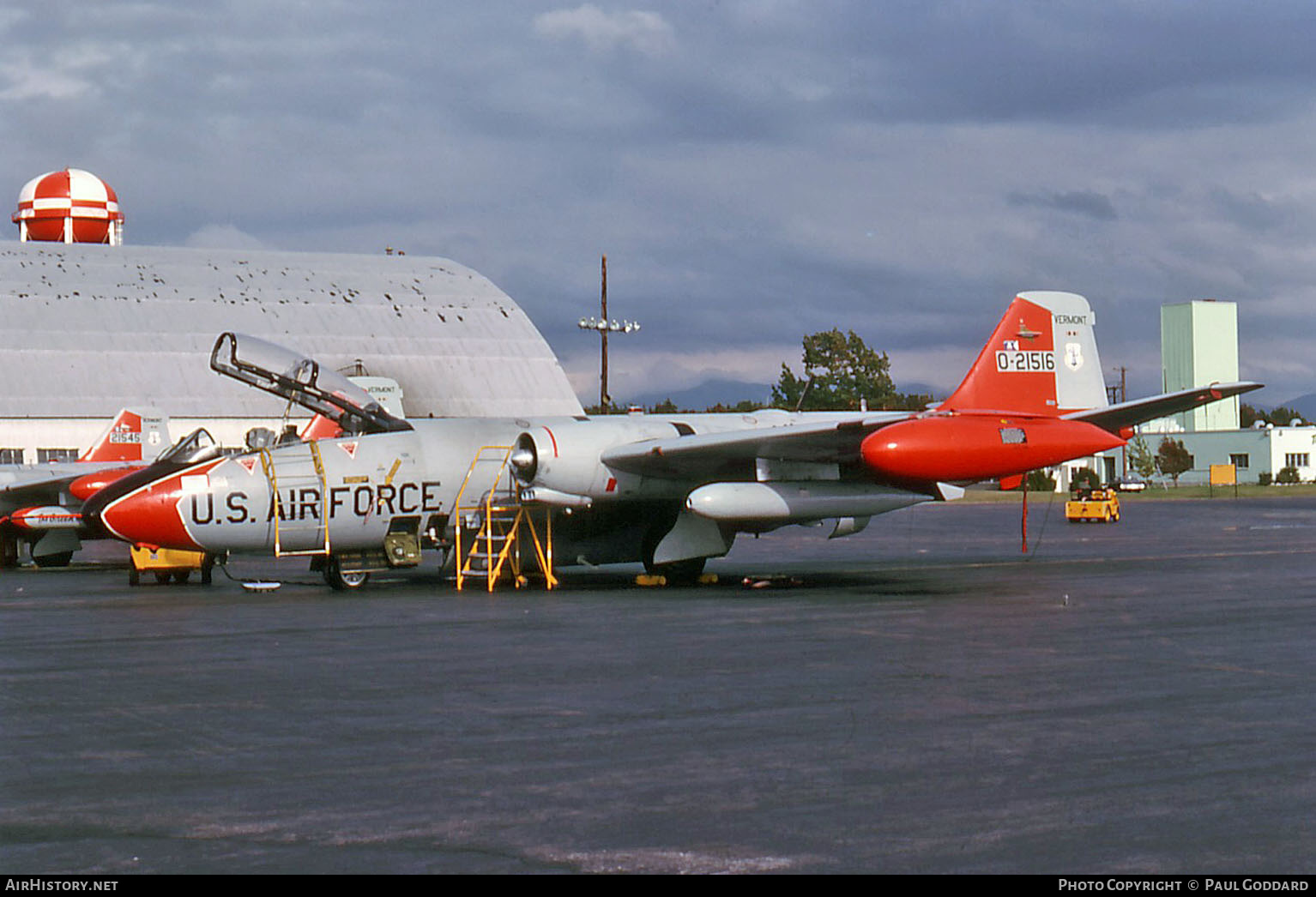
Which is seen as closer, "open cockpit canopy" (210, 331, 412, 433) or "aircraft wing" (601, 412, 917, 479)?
"aircraft wing" (601, 412, 917, 479)

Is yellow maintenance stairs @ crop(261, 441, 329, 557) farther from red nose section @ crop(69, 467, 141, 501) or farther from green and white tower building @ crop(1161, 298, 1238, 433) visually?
green and white tower building @ crop(1161, 298, 1238, 433)

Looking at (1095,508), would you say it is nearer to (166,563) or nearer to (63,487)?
(63,487)

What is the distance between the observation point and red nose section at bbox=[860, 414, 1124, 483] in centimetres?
2152

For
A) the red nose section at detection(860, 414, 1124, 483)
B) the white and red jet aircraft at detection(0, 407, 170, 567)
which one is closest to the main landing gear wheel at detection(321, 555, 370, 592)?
the white and red jet aircraft at detection(0, 407, 170, 567)

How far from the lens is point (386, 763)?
912 centimetres

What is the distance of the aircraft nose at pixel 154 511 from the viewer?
851 inches

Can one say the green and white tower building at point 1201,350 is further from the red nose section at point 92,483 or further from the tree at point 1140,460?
the red nose section at point 92,483

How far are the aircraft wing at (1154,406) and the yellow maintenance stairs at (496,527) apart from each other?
8965 mm

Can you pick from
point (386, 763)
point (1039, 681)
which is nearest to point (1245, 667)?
point (1039, 681)

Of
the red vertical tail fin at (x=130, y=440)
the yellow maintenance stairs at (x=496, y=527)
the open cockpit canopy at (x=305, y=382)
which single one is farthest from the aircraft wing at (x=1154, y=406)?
the red vertical tail fin at (x=130, y=440)

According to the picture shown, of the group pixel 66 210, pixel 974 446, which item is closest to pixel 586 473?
pixel 974 446

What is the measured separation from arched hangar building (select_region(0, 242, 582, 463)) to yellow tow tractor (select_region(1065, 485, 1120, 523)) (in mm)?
22803

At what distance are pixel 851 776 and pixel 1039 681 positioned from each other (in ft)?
14.0
